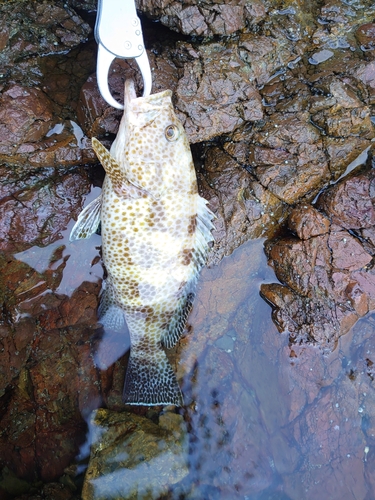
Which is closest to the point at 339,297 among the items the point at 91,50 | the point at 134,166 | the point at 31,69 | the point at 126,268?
the point at 126,268

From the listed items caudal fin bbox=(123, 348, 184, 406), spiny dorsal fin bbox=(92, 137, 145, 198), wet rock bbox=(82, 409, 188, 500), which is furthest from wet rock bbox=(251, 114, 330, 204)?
wet rock bbox=(82, 409, 188, 500)

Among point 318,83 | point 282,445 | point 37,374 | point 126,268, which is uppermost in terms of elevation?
point 318,83

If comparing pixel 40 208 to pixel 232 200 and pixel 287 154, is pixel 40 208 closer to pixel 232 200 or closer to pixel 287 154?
pixel 232 200

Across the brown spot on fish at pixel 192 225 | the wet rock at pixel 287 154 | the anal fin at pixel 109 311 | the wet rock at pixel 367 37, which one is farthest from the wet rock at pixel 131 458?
the wet rock at pixel 367 37

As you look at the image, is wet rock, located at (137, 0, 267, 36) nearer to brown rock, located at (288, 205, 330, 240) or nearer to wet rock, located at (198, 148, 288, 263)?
wet rock, located at (198, 148, 288, 263)

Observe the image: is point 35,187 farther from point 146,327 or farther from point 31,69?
point 146,327

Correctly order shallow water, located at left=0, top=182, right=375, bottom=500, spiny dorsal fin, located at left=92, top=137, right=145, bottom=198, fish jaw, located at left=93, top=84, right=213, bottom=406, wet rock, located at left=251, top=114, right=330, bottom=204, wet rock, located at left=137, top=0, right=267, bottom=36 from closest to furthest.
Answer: spiny dorsal fin, located at left=92, top=137, right=145, bottom=198 < fish jaw, located at left=93, top=84, right=213, bottom=406 < wet rock, located at left=137, top=0, right=267, bottom=36 < wet rock, located at left=251, top=114, right=330, bottom=204 < shallow water, located at left=0, top=182, right=375, bottom=500
